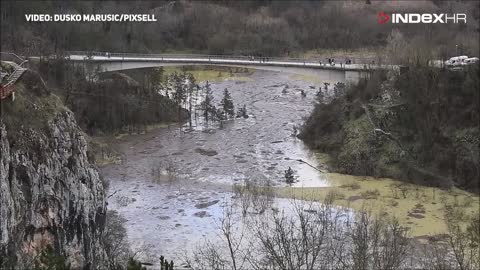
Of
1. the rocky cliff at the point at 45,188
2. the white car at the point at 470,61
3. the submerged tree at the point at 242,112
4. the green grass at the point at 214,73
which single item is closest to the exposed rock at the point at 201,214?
the rocky cliff at the point at 45,188

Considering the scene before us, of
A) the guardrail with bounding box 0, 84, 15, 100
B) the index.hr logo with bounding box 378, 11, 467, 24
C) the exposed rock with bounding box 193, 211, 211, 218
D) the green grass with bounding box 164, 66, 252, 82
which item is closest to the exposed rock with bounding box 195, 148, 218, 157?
the exposed rock with bounding box 193, 211, 211, 218

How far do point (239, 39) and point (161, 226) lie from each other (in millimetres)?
49995

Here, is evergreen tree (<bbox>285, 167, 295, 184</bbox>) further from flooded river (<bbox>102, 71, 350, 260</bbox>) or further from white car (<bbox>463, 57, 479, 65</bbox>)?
white car (<bbox>463, 57, 479, 65</bbox>)

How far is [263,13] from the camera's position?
90.6 meters

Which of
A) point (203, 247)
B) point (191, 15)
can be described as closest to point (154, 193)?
point (203, 247)

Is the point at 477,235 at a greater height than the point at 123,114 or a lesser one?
lesser

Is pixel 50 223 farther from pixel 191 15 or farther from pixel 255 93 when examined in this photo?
pixel 191 15

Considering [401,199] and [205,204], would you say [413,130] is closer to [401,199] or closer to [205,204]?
[401,199]

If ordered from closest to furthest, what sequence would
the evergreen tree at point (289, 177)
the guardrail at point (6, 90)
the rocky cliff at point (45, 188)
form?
the rocky cliff at point (45, 188), the guardrail at point (6, 90), the evergreen tree at point (289, 177)

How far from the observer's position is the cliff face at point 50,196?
784 inches

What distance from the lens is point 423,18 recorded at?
251 ft

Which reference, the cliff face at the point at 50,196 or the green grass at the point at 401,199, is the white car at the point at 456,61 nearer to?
the green grass at the point at 401,199

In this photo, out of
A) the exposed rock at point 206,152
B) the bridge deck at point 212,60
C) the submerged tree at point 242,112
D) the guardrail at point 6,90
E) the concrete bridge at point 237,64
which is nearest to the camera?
the guardrail at point 6,90

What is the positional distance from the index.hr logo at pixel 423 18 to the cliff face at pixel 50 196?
178 ft
